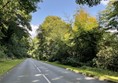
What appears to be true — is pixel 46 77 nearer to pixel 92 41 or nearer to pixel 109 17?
pixel 109 17

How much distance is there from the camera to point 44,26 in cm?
7338

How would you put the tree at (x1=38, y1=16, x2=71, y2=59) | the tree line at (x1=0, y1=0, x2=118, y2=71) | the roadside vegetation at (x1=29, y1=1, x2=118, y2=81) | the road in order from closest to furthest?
the road
the tree line at (x1=0, y1=0, x2=118, y2=71)
the roadside vegetation at (x1=29, y1=1, x2=118, y2=81)
the tree at (x1=38, y1=16, x2=71, y2=59)

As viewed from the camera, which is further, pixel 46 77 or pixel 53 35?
pixel 53 35

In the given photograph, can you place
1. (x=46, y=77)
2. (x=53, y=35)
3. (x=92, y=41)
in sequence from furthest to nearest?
(x=53, y=35) < (x=92, y=41) < (x=46, y=77)

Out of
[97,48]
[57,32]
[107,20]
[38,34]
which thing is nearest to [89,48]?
[97,48]

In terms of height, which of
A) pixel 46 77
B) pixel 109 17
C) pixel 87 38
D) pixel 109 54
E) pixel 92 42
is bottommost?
pixel 46 77

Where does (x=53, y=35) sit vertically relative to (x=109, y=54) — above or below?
above

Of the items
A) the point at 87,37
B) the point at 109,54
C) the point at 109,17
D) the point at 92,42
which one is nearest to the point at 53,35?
the point at 87,37

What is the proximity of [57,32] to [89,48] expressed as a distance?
17.9m

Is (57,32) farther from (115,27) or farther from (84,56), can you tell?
(115,27)

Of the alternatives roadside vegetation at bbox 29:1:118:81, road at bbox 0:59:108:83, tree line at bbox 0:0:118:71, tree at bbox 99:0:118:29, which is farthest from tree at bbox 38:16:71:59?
road at bbox 0:59:108:83

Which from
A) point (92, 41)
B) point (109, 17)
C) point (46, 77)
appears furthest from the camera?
point (92, 41)

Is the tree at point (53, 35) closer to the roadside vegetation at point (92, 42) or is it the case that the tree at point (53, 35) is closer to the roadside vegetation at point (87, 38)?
the roadside vegetation at point (87, 38)

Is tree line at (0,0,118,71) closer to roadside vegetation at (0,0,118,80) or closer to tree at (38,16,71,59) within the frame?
roadside vegetation at (0,0,118,80)
